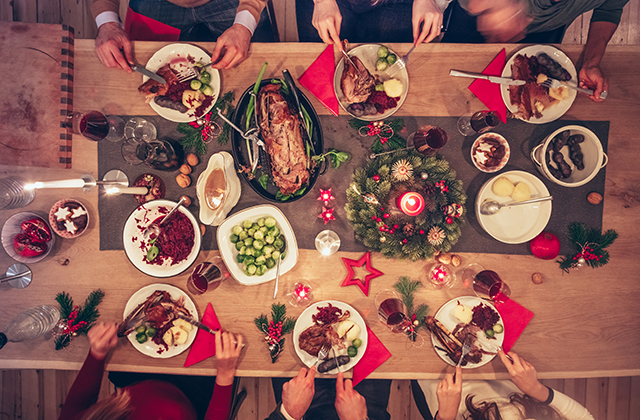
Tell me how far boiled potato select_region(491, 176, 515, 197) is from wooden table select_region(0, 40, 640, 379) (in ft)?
0.94

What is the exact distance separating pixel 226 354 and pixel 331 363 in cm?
68

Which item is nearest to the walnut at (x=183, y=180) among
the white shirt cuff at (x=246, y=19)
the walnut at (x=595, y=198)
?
the white shirt cuff at (x=246, y=19)

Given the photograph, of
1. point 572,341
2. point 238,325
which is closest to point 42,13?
point 238,325

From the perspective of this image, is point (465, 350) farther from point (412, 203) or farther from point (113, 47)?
point (113, 47)

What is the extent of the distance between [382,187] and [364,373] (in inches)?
48.0

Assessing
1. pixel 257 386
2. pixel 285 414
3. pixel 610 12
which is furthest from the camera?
pixel 257 386

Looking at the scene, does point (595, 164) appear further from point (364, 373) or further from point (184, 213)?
point (184, 213)

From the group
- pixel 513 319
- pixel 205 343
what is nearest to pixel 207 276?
pixel 205 343

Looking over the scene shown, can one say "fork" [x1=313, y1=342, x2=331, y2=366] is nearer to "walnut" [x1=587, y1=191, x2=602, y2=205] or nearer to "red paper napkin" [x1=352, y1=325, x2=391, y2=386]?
"red paper napkin" [x1=352, y1=325, x2=391, y2=386]

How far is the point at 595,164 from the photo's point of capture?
1.75 metres

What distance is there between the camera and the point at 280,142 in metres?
1.83

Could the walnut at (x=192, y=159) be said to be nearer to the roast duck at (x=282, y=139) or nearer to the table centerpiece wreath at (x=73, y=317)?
the roast duck at (x=282, y=139)

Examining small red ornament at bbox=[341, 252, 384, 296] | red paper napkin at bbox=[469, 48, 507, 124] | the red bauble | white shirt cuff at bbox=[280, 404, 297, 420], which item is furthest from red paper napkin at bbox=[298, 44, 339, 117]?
white shirt cuff at bbox=[280, 404, 297, 420]

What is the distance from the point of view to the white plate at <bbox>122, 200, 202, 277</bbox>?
1854 millimetres
